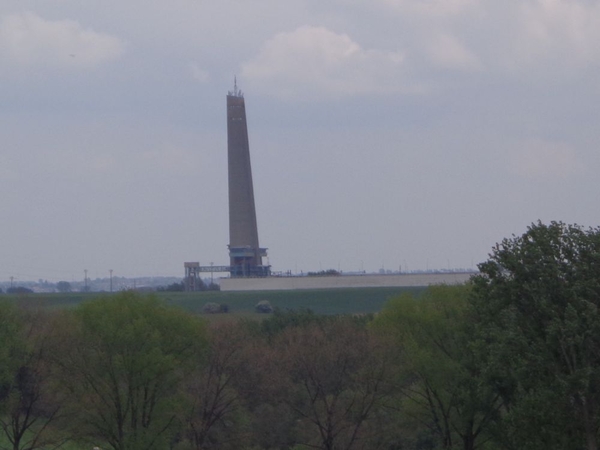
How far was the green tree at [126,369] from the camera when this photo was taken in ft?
129

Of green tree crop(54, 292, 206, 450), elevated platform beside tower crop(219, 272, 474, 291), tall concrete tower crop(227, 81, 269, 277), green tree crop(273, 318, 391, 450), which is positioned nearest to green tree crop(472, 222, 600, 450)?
green tree crop(273, 318, 391, 450)

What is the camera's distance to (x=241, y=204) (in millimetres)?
119250

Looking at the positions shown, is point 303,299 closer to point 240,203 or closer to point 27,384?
point 240,203

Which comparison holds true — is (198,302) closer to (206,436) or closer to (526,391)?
(206,436)

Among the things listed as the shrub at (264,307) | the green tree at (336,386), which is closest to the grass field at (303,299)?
the shrub at (264,307)

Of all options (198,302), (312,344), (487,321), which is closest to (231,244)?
(198,302)

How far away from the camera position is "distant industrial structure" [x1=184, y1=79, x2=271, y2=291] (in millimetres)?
118750

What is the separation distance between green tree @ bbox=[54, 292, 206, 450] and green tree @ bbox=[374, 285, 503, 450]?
32.5ft

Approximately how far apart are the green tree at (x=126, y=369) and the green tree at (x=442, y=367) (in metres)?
9.90

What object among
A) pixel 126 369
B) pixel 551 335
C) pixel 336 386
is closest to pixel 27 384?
pixel 126 369

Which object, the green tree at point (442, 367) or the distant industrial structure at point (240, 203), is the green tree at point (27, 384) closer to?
the green tree at point (442, 367)

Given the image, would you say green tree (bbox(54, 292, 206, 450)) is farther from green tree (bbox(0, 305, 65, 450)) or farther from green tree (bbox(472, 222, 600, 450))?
green tree (bbox(472, 222, 600, 450))

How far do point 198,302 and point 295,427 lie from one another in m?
59.9

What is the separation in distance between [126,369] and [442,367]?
1389cm
